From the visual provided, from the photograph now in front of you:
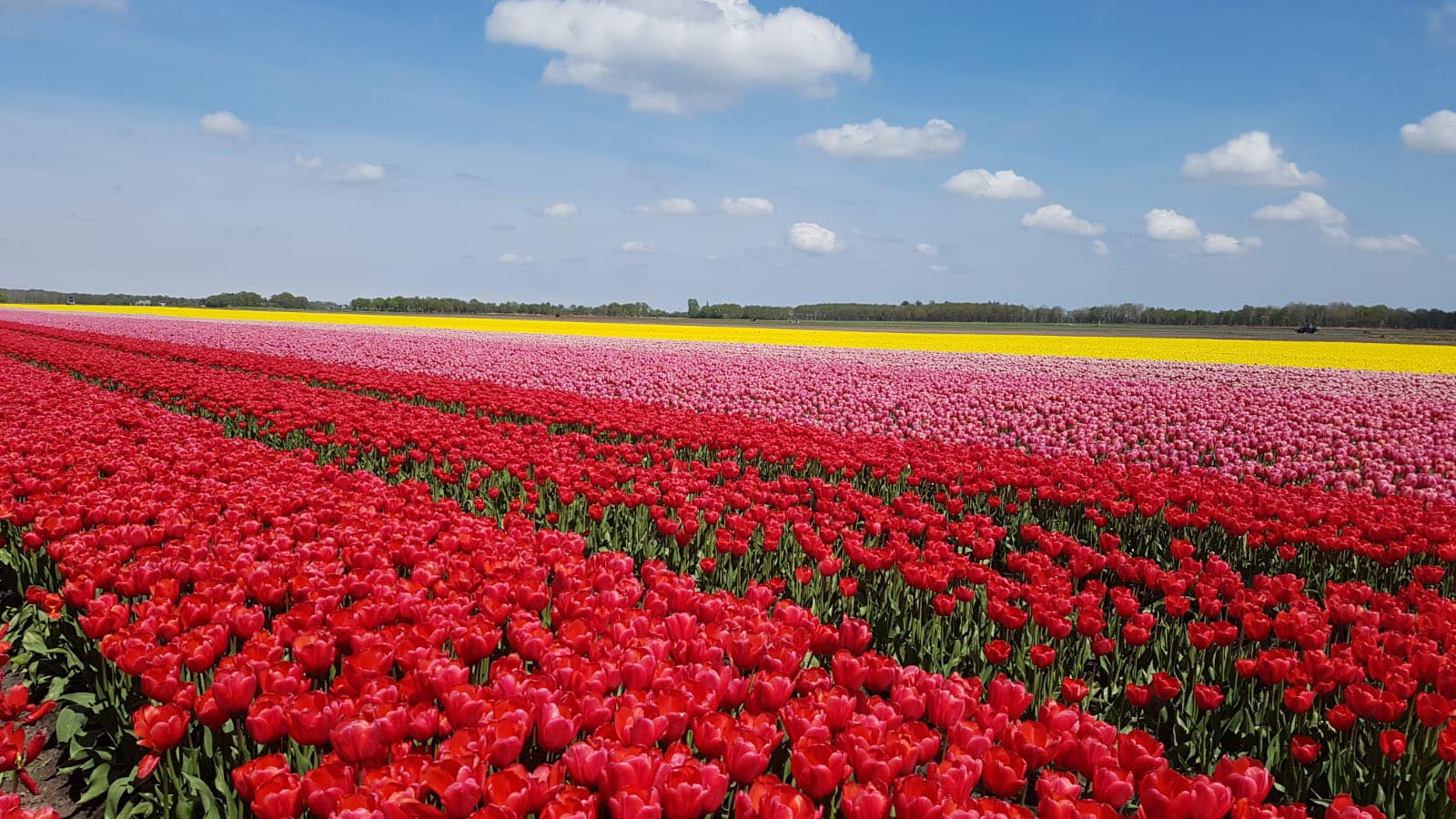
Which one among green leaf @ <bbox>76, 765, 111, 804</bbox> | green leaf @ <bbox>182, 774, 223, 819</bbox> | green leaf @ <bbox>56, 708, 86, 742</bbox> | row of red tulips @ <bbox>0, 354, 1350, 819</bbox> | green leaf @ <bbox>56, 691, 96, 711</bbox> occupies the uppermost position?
row of red tulips @ <bbox>0, 354, 1350, 819</bbox>

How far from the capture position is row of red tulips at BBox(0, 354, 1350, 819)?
2127 millimetres

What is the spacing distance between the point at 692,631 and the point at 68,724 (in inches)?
107

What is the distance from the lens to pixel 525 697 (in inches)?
101

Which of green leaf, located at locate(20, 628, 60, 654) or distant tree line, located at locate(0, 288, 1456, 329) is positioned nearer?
green leaf, located at locate(20, 628, 60, 654)

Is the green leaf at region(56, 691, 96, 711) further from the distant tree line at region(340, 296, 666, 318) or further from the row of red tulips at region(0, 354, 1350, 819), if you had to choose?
the distant tree line at region(340, 296, 666, 318)

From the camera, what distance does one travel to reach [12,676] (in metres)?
4.49

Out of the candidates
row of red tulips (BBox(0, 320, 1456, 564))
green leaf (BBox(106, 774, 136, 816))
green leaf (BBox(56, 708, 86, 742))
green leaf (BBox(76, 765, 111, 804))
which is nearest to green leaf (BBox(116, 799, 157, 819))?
green leaf (BBox(106, 774, 136, 816))

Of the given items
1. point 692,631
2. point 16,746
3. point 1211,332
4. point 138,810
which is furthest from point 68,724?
point 1211,332

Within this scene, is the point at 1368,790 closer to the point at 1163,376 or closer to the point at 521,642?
the point at 521,642

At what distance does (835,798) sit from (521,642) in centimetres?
129

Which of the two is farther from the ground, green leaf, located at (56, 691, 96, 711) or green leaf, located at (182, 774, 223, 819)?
green leaf, located at (182, 774, 223, 819)

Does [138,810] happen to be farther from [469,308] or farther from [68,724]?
[469,308]

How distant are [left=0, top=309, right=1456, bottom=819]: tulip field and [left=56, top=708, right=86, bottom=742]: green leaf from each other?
2cm

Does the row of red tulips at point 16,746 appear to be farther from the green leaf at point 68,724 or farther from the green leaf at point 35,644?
the green leaf at point 35,644
